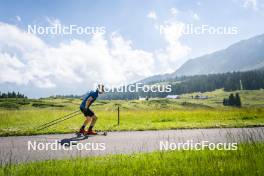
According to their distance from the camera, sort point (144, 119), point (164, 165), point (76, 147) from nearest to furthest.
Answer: point (164, 165) < point (76, 147) < point (144, 119)

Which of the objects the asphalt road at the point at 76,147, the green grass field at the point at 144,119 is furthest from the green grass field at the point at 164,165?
the green grass field at the point at 144,119

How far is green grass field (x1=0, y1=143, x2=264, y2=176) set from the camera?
6.81 metres

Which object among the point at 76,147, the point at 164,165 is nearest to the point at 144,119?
the point at 76,147

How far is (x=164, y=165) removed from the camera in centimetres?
740

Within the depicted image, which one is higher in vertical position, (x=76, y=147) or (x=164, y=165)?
(x=164, y=165)

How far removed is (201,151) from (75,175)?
13.2 feet

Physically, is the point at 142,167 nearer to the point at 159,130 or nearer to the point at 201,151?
the point at 201,151

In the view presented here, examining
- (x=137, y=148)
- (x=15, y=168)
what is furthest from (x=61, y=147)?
(x=15, y=168)

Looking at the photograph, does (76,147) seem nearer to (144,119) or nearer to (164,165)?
(164,165)

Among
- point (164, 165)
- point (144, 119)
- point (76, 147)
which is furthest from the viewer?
point (144, 119)

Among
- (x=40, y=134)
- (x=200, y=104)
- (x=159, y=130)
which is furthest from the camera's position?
(x=200, y=104)

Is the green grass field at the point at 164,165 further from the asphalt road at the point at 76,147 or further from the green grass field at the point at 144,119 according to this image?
the green grass field at the point at 144,119

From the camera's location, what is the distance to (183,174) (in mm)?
6609

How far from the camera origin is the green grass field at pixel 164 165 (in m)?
6.81
